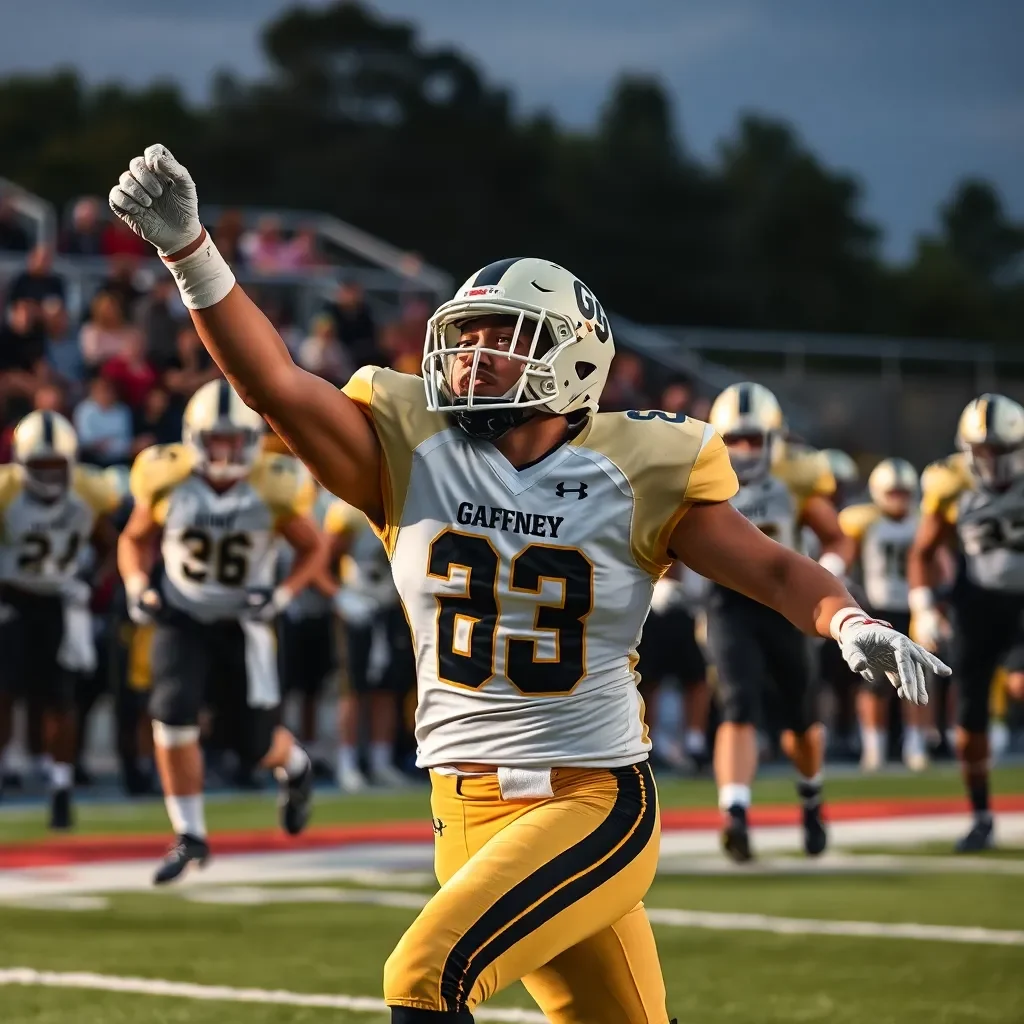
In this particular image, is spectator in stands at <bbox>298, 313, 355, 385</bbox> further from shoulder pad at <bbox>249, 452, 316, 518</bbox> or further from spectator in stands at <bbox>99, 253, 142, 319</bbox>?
shoulder pad at <bbox>249, 452, 316, 518</bbox>

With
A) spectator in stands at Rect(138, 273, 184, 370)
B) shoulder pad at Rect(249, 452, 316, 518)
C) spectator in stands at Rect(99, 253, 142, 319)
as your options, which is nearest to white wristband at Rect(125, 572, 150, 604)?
shoulder pad at Rect(249, 452, 316, 518)

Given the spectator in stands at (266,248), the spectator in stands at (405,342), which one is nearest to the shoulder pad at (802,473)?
the spectator in stands at (405,342)

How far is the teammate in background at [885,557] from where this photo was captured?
14305 mm

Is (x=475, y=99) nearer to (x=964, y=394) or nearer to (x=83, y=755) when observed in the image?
(x=964, y=394)

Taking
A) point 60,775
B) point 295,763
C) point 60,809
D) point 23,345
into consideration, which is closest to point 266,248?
point 23,345

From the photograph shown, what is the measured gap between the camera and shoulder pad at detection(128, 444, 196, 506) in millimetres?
8570

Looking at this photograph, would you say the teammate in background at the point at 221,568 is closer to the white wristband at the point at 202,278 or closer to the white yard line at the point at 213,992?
the white yard line at the point at 213,992

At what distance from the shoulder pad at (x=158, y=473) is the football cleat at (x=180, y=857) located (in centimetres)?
144

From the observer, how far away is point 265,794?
12422 millimetres

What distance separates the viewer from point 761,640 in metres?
8.74

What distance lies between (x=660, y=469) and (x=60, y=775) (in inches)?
279

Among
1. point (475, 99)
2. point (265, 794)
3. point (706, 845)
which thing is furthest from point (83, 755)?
point (475, 99)

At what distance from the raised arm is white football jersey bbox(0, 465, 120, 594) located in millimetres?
7037

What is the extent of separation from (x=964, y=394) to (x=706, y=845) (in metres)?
11.6
